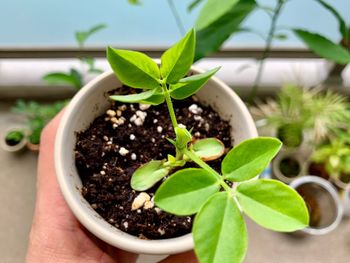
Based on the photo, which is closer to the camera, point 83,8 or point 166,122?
point 166,122

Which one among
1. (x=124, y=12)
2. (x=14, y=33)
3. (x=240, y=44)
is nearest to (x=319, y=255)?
(x=240, y=44)

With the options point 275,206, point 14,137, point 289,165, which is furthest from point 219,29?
point 14,137

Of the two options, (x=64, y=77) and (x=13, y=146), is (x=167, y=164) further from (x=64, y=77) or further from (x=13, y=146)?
(x=13, y=146)

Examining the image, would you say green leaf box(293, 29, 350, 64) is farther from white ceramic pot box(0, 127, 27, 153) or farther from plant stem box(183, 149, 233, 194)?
white ceramic pot box(0, 127, 27, 153)

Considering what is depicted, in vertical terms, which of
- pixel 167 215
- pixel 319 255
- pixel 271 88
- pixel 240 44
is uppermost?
pixel 167 215

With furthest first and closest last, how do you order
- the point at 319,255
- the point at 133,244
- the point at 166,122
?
the point at 319,255, the point at 166,122, the point at 133,244

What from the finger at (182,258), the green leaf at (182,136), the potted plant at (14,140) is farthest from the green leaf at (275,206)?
the potted plant at (14,140)

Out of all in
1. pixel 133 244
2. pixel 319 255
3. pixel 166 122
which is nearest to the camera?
pixel 133 244

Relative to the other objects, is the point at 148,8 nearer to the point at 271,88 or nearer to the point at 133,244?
the point at 271,88
